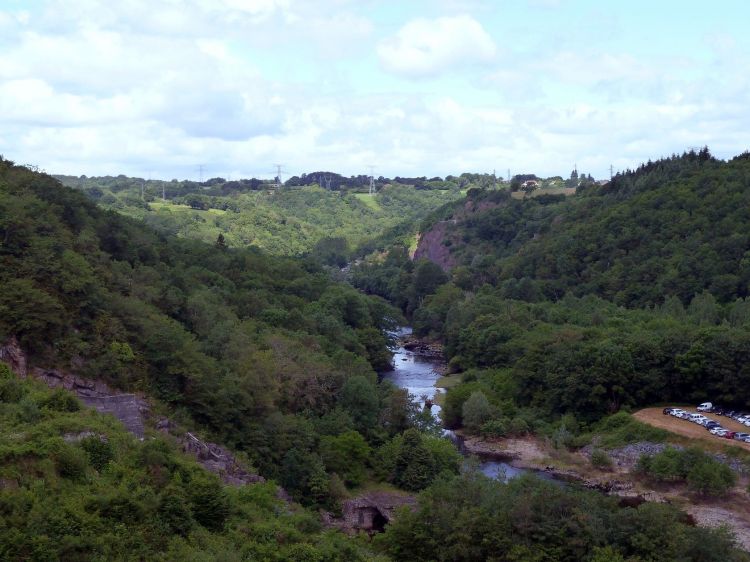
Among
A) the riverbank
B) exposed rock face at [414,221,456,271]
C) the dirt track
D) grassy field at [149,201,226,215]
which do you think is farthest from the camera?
grassy field at [149,201,226,215]

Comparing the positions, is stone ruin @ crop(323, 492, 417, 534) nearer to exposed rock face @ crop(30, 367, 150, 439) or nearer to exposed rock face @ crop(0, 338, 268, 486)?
exposed rock face @ crop(0, 338, 268, 486)

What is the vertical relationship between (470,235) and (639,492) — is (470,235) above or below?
above

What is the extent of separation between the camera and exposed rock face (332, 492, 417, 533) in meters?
45.4

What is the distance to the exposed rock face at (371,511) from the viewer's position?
45375 millimetres

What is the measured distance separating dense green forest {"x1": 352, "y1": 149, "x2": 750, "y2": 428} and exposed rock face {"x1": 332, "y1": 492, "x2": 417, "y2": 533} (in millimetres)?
20322

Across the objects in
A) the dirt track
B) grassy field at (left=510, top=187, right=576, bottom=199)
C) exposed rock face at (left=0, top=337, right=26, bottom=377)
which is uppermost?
grassy field at (left=510, top=187, right=576, bottom=199)

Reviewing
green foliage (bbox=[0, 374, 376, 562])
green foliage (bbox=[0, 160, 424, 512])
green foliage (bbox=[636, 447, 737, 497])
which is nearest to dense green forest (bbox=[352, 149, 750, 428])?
green foliage (bbox=[636, 447, 737, 497])

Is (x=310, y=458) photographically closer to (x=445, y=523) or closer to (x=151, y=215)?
(x=445, y=523)

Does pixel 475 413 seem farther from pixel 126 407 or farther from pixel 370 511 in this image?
pixel 126 407

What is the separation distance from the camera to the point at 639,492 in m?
54.2

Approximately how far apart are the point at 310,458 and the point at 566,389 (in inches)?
1143

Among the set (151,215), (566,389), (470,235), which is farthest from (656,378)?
(151,215)

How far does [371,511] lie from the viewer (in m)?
47.4

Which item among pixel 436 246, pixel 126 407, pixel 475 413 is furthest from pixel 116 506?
pixel 436 246
